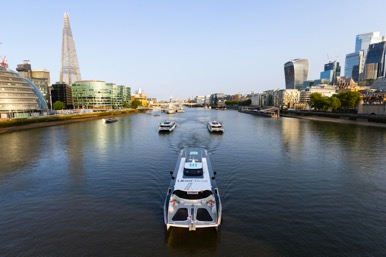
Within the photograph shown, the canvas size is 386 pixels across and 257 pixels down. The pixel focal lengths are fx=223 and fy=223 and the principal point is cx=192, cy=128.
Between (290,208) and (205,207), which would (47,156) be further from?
(290,208)

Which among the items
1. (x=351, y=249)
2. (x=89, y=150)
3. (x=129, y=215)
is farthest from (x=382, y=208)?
(x=89, y=150)

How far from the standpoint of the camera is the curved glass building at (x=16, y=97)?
123500 mm

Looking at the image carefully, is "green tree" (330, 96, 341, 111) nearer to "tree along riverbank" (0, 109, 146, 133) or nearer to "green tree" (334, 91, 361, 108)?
"green tree" (334, 91, 361, 108)

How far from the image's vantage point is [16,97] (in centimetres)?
12800

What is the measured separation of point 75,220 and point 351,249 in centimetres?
2343

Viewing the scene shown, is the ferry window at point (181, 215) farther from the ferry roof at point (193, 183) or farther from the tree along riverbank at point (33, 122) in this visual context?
the tree along riverbank at point (33, 122)

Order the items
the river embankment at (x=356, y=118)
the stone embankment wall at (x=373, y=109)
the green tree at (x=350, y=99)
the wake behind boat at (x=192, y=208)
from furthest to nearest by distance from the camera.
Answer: the green tree at (x=350, y=99) → the stone embankment wall at (x=373, y=109) → the river embankment at (x=356, y=118) → the wake behind boat at (x=192, y=208)

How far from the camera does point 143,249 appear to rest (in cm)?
1683

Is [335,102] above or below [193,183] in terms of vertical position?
above

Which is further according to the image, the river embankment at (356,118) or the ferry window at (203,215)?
the river embankment at (356,118)

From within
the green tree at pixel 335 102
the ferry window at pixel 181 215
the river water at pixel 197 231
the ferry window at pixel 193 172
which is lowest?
the river water at pixel 197 231

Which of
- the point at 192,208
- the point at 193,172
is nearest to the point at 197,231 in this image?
the point at 192,208

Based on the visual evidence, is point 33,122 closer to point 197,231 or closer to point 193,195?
point 193,195

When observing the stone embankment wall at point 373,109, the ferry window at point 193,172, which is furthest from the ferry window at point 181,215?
the stone embankment wall at point 373,109
